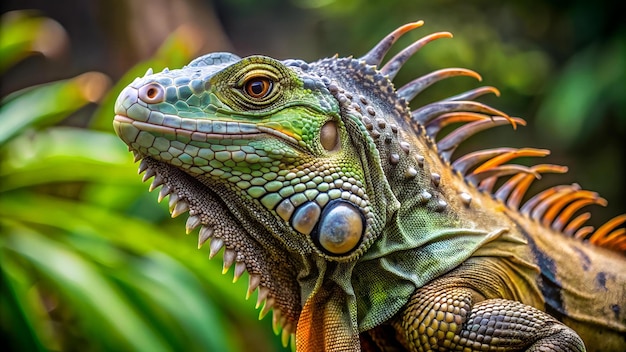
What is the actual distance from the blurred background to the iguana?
2.77 meters

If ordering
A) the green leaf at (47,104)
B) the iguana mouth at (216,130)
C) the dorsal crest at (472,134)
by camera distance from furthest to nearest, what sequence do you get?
1. the green leaf at (47,104)
2. the dorsal crest at (472,134)
3. the iguana mouth at (216,130)

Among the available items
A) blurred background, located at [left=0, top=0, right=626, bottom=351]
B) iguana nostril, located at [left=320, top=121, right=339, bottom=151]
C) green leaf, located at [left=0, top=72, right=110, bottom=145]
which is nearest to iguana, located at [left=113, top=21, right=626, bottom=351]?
iguana nostril, located at [left=320, top=121, right=339, bottom=151]

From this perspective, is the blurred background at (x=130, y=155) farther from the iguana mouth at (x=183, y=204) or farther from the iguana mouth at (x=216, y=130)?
the iguana mouth at (x=216, y=130)

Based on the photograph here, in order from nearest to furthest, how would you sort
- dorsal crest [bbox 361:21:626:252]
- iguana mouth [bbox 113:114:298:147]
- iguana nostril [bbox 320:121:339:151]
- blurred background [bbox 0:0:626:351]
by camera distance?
iguana mouth [bbox 113:114:298:147], iguana nostril [bbox 320:121:339:151], dorsal crest [bbox 361:21:626:252], blurred background [bbox 0:0:626:351]

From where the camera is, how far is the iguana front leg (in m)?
1.87

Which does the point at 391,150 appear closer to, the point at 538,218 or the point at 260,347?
the point at 538,218

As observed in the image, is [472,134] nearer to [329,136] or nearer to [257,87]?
[329,136]

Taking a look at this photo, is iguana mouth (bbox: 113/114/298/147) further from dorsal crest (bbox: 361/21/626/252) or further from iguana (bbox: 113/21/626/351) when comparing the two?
dorsal crest (bbox: 361/21/626/252)

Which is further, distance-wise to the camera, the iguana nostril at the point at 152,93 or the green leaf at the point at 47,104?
the green leaf at the point at 47,104

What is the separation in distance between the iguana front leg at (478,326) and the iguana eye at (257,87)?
0.72 metres

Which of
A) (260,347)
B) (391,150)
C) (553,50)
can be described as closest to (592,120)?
(553,50)

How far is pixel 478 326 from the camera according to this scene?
1.88 metres

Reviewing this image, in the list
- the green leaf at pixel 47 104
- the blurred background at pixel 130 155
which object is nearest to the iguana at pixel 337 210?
the blurred background at pixel 130 155

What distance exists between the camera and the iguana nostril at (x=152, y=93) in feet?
6.09
